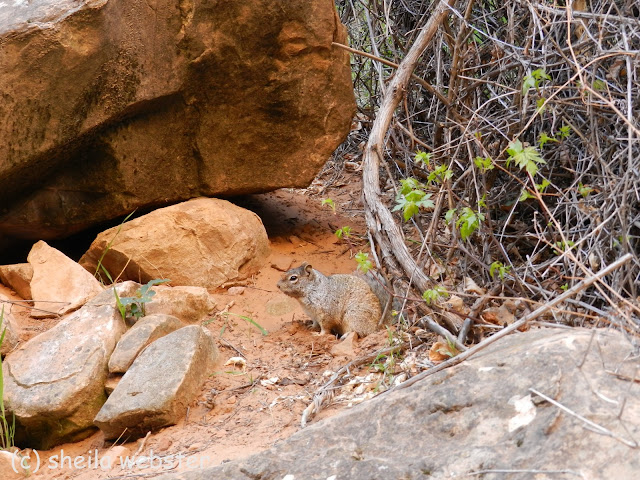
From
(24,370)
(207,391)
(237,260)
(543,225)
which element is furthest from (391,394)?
(237,260)

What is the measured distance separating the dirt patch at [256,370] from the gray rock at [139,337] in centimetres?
47

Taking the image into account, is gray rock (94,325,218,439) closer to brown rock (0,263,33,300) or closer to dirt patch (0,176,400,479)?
dirt patch (0,176,400,479)

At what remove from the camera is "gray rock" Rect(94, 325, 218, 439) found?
4762 millimetres

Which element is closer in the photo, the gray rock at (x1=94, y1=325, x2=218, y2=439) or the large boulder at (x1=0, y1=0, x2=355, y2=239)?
the gray rock at (x1=94, y1=325, x2=218, y2=439)

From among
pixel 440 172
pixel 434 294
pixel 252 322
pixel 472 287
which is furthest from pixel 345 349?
pixel 440 172

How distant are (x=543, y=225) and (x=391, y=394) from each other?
2.68 m

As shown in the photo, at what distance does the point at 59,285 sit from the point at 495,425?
14.8 ft

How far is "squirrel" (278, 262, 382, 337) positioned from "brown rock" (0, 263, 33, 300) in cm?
216

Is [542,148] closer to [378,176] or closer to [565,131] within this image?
[565,131]

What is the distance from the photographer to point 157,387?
A: 4.84 m

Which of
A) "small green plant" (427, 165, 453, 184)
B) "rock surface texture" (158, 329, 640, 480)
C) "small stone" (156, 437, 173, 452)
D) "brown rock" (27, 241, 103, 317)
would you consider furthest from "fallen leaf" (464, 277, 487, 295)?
"brown rock" (27, 241, 103, 317)

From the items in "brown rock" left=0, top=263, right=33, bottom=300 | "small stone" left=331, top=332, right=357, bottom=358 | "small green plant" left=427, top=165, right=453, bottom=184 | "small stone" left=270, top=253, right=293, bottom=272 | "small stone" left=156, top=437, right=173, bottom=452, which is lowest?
"small stone" left=331, top=332, right=357, bottom=358

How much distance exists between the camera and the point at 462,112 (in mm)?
6145

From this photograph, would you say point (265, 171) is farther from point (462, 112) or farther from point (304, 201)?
point (462, 112)
